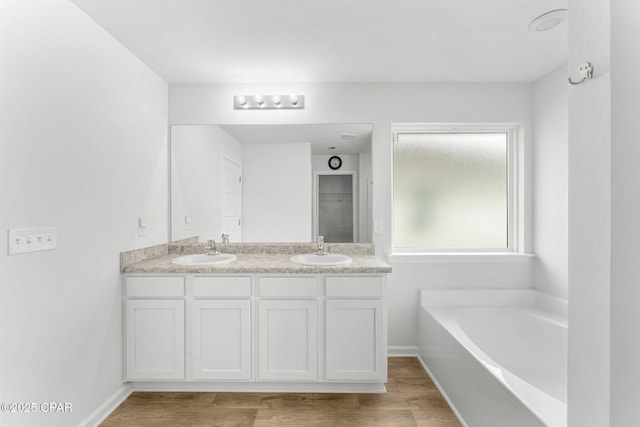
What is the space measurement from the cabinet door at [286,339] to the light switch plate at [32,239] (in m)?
1.22

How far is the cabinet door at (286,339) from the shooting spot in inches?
91.5

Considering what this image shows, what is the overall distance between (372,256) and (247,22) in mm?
1893

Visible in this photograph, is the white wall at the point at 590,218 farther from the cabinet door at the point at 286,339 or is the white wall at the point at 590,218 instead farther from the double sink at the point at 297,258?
the double sink at the point at 297,258

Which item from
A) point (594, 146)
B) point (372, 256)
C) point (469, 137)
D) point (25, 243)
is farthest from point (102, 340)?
point (469, 137)

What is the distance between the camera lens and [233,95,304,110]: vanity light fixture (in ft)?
9.52

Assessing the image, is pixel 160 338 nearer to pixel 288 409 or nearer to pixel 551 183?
pixel 288 409

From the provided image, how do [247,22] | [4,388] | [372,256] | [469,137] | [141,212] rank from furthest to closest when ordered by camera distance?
[469,137], [372,256], [141,212], [247,22], [4,388]

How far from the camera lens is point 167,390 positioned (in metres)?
2.40

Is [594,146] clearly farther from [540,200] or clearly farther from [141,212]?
[141,212]

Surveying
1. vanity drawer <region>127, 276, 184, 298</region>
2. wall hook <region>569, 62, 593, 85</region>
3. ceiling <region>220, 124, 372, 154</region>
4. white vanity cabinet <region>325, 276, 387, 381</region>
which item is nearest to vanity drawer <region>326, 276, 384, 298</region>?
white vanity cabinet <region>325, 276, 387, 381</region>

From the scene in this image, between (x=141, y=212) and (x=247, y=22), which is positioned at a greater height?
(x=247, y=22)

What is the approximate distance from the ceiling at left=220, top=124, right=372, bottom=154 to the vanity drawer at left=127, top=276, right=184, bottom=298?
1.30 metres

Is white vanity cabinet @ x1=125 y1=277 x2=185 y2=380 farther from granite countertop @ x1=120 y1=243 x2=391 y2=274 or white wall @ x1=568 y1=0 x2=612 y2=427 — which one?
white wall @ x1=568 y1=0 x2=612 y2=427

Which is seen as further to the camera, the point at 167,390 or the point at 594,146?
the point at 167,390
